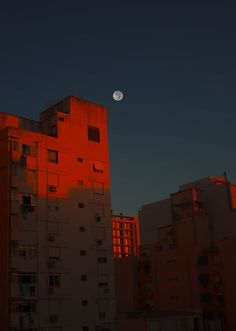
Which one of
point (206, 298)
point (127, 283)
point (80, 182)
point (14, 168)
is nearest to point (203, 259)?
point (206, 298)

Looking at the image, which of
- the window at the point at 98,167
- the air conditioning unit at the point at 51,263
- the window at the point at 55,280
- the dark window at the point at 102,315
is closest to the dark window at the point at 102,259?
the dark window at the point at 102,315

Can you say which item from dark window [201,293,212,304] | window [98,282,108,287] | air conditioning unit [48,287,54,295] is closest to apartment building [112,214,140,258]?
dark window [201,293,212,304]

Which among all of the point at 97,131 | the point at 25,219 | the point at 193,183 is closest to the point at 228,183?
the point at 193,183

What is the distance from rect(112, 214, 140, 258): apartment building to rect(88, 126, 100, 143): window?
71.6m

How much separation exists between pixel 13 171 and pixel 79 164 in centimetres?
1059

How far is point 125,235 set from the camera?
461ft

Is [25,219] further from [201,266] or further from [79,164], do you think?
[201,266]

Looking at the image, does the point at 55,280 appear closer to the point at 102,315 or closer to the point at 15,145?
the point at 102,315

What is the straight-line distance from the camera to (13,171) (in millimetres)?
56688

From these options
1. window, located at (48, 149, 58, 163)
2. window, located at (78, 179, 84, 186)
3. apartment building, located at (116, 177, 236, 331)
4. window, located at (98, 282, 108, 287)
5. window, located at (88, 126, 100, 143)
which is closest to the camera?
window, located at (48, 149, 58, 163)

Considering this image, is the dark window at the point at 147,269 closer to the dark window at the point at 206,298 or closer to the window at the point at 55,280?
the dark window at the point at 206,298

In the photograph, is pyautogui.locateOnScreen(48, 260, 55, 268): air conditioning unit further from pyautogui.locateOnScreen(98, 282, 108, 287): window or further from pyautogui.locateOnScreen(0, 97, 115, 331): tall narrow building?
pyautogui.locateOnScreen(98, 282, 108, 287): window

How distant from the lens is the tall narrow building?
2151 inches

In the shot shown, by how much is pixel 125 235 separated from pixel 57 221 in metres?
82.3
